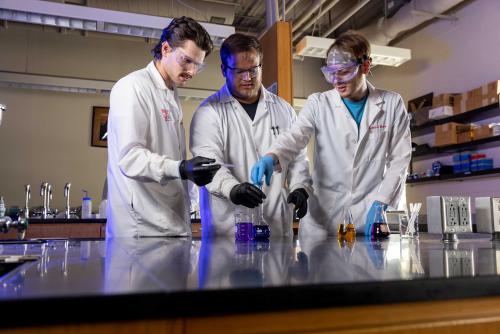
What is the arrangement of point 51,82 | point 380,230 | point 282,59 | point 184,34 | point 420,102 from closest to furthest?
point 380,230
point 184,34
point 282,59
point 51,82
point 420,102

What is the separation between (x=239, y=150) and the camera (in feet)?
7.17

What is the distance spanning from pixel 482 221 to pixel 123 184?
56.6 inches

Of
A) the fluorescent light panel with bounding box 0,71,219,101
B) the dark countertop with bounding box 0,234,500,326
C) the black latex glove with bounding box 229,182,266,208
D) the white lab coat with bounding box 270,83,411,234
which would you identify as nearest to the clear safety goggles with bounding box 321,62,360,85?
the white lab coat with bounding box 270,83,411,234

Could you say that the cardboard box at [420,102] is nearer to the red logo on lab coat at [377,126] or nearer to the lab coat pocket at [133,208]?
the red logo on lab coat at [377,126]

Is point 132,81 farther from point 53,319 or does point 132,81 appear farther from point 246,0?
point 246,0

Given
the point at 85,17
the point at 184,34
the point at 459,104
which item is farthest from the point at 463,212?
the point at 459,104

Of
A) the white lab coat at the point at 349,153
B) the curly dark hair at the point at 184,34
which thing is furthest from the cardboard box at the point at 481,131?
the curly dark hair at the point at 184,34

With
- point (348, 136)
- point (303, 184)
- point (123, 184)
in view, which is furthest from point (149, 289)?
point (348, 136)

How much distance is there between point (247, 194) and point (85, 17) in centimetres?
257

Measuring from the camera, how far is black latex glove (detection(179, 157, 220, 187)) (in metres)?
1.61

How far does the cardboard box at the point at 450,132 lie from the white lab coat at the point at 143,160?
397 centimetres

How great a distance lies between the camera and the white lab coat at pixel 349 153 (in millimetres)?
2137

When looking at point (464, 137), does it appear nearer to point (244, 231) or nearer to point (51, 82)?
point (244, 231)

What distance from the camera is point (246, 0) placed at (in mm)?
6121
